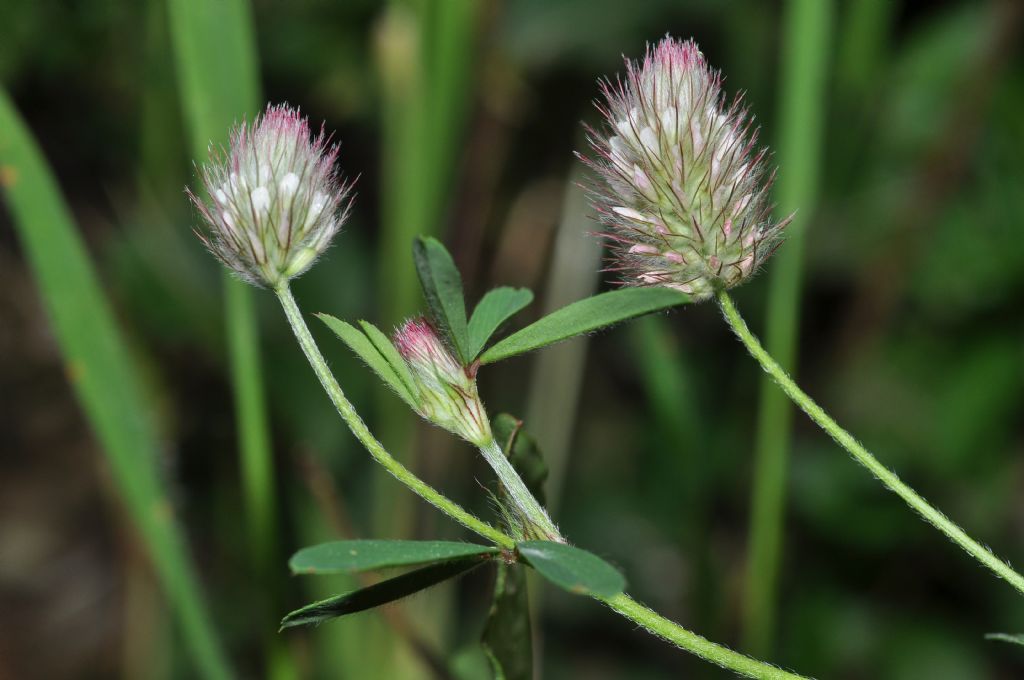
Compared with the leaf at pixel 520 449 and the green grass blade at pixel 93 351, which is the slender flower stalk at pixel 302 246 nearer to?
the leaf at pixel 520 449

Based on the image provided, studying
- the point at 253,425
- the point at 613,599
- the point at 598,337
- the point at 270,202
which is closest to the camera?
the point at 613,599

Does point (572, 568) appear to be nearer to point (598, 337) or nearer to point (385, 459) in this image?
point (385, 459)

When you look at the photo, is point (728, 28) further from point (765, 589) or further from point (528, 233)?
point (765, 589)

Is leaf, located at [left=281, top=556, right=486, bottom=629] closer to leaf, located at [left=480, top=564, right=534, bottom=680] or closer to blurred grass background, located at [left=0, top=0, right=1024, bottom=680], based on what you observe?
leaf, located at [left=480, top=564, right=534, bottom=680]

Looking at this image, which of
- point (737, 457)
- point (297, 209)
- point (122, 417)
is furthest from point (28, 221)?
point (737, 457)

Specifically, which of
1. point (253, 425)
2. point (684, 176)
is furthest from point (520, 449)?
point (253, 425)

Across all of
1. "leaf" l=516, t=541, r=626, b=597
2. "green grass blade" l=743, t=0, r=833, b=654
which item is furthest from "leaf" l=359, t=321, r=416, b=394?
"green grass blade" l=743, t=0, r=833, b=654
